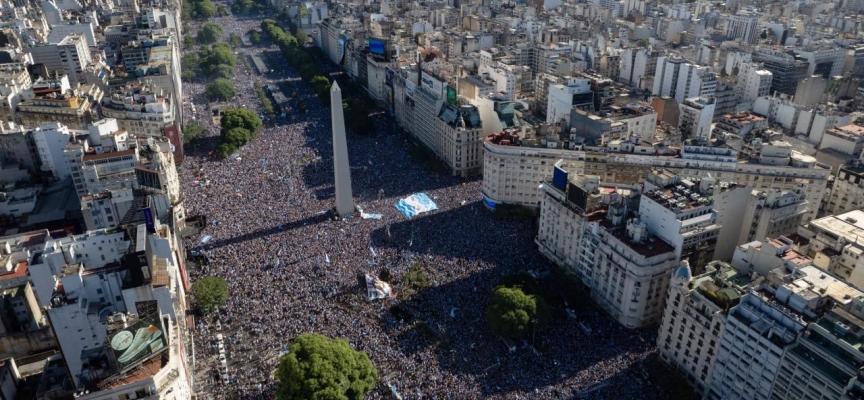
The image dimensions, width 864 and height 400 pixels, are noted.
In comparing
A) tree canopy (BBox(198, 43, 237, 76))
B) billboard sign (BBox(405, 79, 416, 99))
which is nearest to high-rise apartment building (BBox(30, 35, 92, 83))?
tree canopy (BBox(198, 43, 237, 76))

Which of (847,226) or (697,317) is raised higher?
(847,226)

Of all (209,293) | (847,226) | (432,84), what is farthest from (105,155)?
(847,226)

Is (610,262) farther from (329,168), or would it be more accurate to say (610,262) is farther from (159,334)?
(329,168)

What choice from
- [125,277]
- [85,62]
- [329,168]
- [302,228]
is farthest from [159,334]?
[85,62]

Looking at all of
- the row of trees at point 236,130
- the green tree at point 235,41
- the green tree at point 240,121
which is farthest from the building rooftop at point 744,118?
the green tree at point 235,41

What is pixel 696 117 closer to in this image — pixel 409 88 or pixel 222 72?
pixel 409 88

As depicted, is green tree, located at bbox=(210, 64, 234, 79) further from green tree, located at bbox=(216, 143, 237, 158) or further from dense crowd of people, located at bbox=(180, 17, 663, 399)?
green tree, located at bbox=(216, 143, 237, 158)
